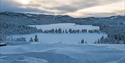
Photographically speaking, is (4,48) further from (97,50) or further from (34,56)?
(97,50)

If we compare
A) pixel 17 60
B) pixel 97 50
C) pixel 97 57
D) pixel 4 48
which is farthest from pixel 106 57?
pixel 4 48

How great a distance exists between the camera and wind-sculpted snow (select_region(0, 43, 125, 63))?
Result: 9.76 meters

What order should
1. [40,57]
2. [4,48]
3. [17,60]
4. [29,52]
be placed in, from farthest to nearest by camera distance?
[4,48]
[29,52]
[40,57]
[17,60]

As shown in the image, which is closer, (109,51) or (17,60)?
(17,60)

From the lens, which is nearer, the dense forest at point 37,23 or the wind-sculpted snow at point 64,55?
the wind-sculpted snow at point 64,55

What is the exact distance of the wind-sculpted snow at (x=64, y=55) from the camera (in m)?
9.76

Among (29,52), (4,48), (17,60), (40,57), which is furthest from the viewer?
(4,48)

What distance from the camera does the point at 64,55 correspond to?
1027cm

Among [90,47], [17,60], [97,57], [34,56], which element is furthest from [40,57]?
[90,47]

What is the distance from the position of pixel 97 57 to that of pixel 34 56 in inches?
70.7

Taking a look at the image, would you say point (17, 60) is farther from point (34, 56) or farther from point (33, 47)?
point (33, 47)

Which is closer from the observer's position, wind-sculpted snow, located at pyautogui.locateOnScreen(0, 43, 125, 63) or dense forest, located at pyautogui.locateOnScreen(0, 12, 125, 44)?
wind-sculpted snow, located at pyautogui.locateOnScreen(0, 43, 125, 63)

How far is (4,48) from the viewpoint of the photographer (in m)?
12.0

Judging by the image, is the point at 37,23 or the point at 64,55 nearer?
the point at 64,55
